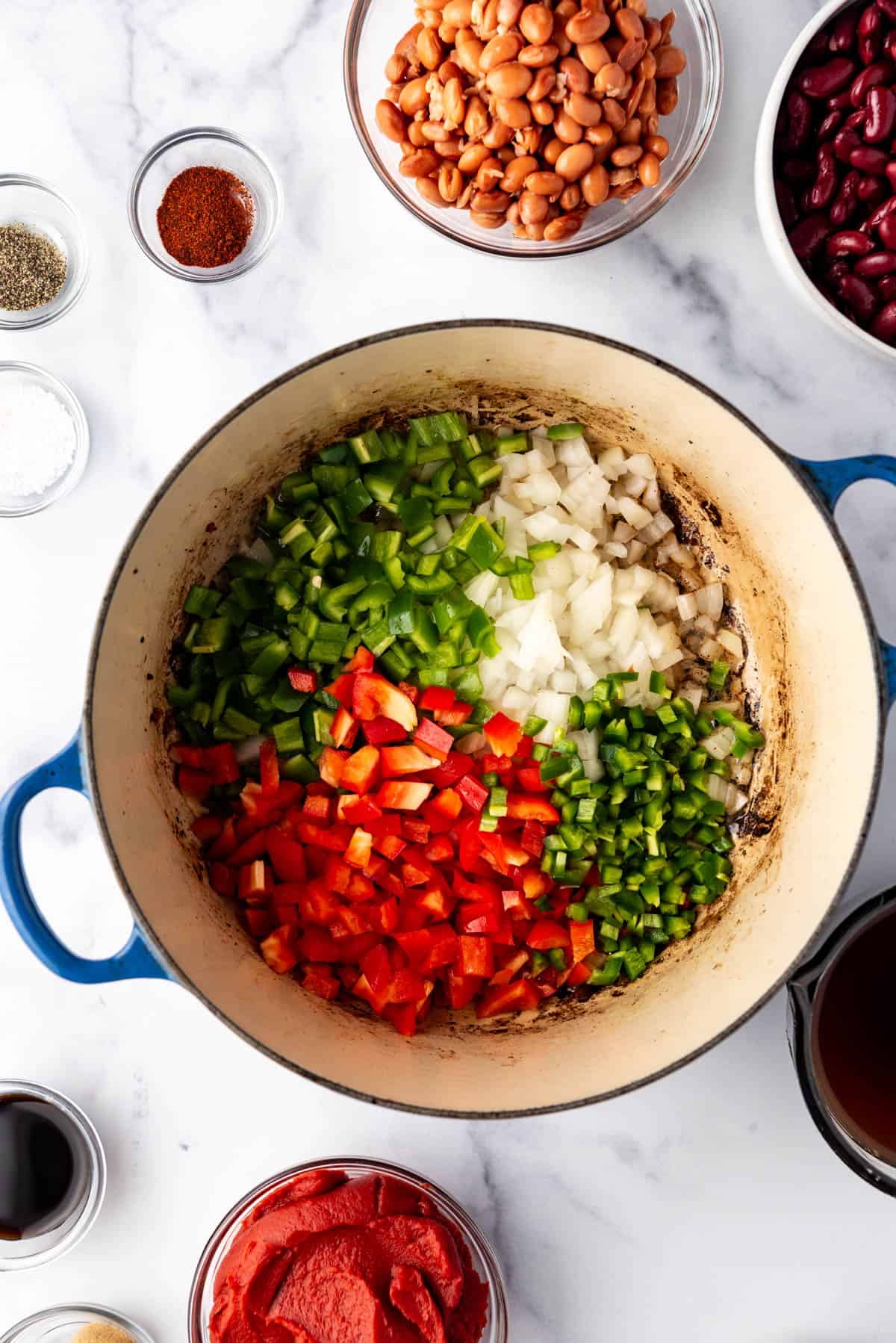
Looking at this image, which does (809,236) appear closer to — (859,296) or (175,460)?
(859,296)

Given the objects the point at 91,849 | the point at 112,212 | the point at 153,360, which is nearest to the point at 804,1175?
the point at 91,849

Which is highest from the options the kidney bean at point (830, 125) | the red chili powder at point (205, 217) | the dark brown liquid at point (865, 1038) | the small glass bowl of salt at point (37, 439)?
the red chili powder at point (205, 217)

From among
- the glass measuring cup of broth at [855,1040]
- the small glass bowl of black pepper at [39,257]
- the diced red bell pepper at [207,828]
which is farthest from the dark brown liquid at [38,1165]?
the small glass bowl of black pepper at [39,257]

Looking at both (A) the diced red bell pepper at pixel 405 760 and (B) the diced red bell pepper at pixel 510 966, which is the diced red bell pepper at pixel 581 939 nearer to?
(B) the diced red bell pepper at pixel 510 966

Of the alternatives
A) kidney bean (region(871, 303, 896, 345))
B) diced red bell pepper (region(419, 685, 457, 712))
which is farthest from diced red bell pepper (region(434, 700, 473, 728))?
kidney bean (region(871, 303, 896, 345))

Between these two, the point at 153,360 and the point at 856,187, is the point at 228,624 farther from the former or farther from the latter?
the point at 856,187

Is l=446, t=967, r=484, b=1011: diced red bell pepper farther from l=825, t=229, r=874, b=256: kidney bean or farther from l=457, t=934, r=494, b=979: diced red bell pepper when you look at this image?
l=825, t=229, r=874, b=256: kidney bean
